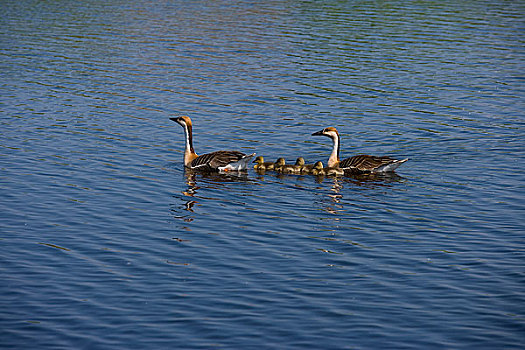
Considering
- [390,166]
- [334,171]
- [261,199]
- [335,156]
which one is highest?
[335,156]

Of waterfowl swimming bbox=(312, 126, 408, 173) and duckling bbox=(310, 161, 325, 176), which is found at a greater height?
waterfowl swimming bbox=(312, 126, 408, 173)

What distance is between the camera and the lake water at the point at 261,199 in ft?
44.9

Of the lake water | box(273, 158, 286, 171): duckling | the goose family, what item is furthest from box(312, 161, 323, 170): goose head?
box(273, 158, 286, 171): duckling

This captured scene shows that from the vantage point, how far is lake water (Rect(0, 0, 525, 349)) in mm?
13695

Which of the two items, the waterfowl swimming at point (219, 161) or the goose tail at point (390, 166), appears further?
the waterfowl swimming at point (219, 161)

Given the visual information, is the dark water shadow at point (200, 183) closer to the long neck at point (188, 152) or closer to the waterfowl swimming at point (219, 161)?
the waterfowl swimming at point (219, 161)

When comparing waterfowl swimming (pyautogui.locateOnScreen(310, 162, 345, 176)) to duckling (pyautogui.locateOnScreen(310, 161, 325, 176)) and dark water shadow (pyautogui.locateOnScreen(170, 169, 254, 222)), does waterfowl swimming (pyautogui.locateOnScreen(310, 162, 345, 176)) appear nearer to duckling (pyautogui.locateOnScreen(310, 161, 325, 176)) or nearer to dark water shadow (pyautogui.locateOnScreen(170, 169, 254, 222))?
duckling (pyautogui.locateOnScreen(310, 161, 325, 176))

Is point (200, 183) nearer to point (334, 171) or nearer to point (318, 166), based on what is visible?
point (318, 166)

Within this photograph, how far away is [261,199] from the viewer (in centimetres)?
2112

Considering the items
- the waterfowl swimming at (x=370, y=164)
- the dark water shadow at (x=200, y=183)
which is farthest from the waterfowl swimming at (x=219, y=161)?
the waterfowl swimming at (x=370, y=164)

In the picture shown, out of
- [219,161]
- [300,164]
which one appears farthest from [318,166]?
[219,161]

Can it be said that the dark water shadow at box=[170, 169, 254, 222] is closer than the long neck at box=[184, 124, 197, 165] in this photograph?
Yes

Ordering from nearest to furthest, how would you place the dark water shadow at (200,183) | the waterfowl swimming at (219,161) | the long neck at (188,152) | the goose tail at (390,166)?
the dark water shadow at (200,183)
the goose tail at (390,166)
the waterfowl swimming at (219,161)
the long neck at (188,152)

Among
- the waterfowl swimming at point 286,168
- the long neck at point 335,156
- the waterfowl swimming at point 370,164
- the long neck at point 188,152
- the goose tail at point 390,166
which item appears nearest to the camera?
the waterfowl swimming at point 370,164
